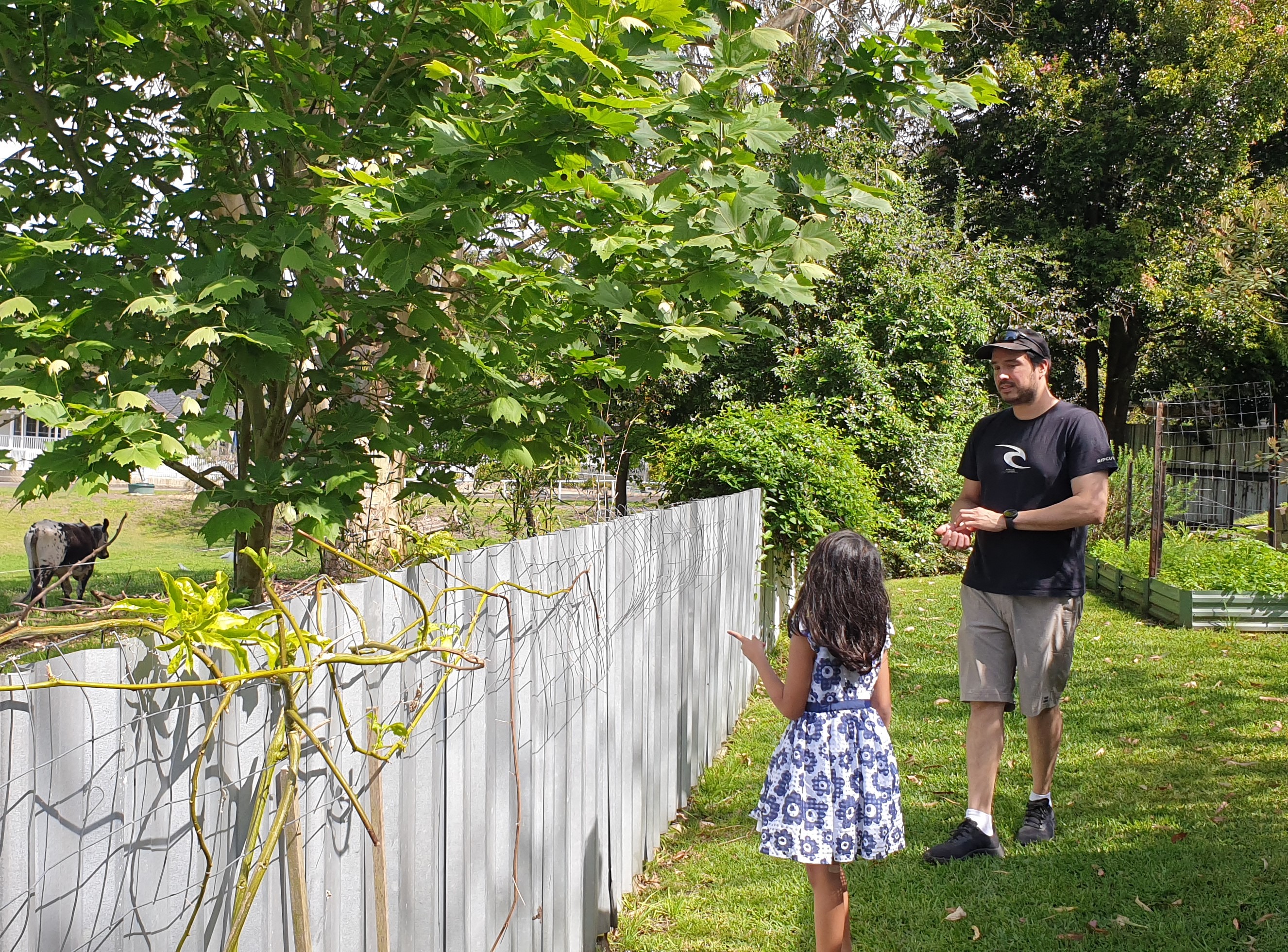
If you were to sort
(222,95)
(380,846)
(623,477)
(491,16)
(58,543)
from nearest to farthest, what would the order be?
1. (380,846)
2. (491,16)
3. (222,95)
4. (58,543)
5. (623,477)

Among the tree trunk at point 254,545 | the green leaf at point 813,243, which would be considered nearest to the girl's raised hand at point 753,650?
the green leaf at point 813,243

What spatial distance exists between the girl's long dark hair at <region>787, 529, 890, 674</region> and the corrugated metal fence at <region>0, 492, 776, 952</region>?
717 mm

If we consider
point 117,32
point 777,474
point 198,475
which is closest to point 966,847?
point 198,475

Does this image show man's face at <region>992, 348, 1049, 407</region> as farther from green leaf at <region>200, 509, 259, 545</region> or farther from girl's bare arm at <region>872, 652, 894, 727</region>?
green leaf at <region>200, 509, 259, 545</region>

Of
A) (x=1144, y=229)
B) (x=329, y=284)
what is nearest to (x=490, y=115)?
(x=329, y=284)

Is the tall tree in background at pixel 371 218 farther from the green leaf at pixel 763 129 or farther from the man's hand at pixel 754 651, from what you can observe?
the man's hand at pixel 754 651

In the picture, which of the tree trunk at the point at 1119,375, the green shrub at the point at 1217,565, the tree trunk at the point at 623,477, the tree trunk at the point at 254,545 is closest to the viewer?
the tree trunk at the point at 254,545

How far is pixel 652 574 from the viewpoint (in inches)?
169

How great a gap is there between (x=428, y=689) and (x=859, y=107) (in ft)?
9.22

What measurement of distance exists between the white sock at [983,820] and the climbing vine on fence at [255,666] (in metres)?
2.95

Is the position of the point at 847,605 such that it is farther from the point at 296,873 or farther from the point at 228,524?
the point at 228,524

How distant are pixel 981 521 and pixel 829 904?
168 centimetres

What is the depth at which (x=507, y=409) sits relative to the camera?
14.1ft

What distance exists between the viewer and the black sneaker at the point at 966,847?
4270 millimetres
